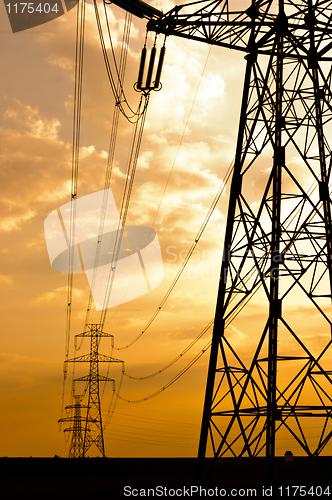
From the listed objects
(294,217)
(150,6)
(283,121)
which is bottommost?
(294,217)

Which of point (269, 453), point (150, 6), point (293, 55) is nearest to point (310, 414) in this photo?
point (269, 453)

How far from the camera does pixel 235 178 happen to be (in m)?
19.2

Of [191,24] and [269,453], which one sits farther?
[191,24]

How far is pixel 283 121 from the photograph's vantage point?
1864cm

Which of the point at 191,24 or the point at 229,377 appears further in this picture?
the point at 191,24
